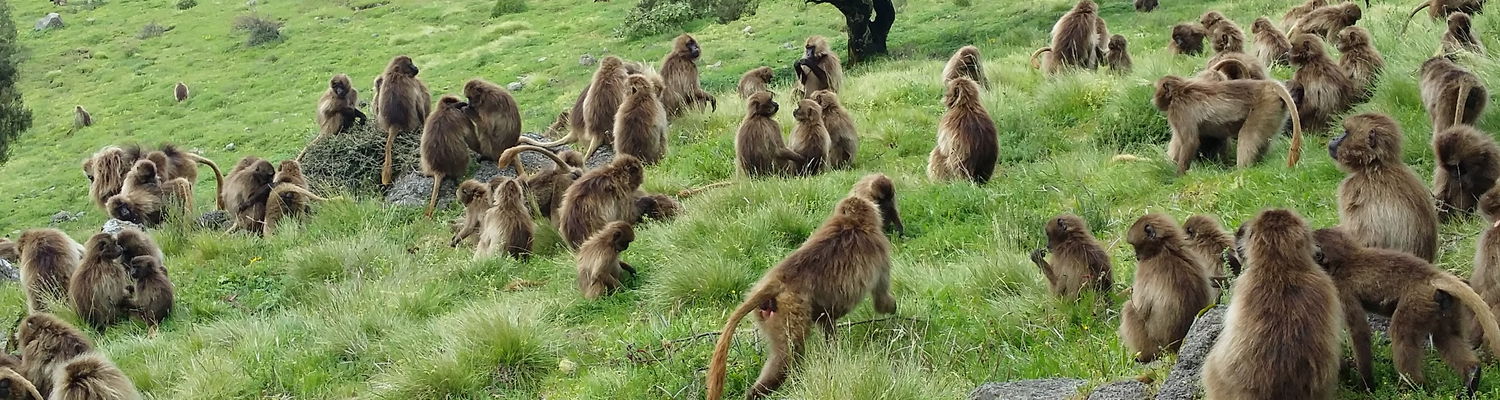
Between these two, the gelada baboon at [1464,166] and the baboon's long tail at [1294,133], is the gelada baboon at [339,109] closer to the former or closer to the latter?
the baboon's long tail at [1294,133]

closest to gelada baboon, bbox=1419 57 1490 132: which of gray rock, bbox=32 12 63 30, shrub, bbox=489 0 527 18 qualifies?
shrub, bbox=489 0 527 18

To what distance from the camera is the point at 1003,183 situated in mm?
9211

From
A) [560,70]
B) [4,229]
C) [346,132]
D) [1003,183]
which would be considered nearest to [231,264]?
[346,132]

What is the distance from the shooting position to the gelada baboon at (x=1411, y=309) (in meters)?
4.08

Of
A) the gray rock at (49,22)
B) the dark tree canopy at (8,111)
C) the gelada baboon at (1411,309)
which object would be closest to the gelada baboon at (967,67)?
the gelada baboon at (1411,309)

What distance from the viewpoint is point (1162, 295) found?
5055 mm

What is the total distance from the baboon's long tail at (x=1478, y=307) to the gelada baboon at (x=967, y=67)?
9.07 m

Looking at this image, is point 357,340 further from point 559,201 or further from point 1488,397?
point 1488,397

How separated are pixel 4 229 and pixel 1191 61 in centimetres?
2047

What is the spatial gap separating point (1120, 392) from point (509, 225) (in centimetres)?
621

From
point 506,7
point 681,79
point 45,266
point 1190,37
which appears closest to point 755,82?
point 681,79

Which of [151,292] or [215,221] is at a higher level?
[151,292]

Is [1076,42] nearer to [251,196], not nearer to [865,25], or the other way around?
[865,25]

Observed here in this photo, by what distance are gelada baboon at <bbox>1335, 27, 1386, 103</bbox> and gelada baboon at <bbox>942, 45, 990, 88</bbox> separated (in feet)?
14.4
